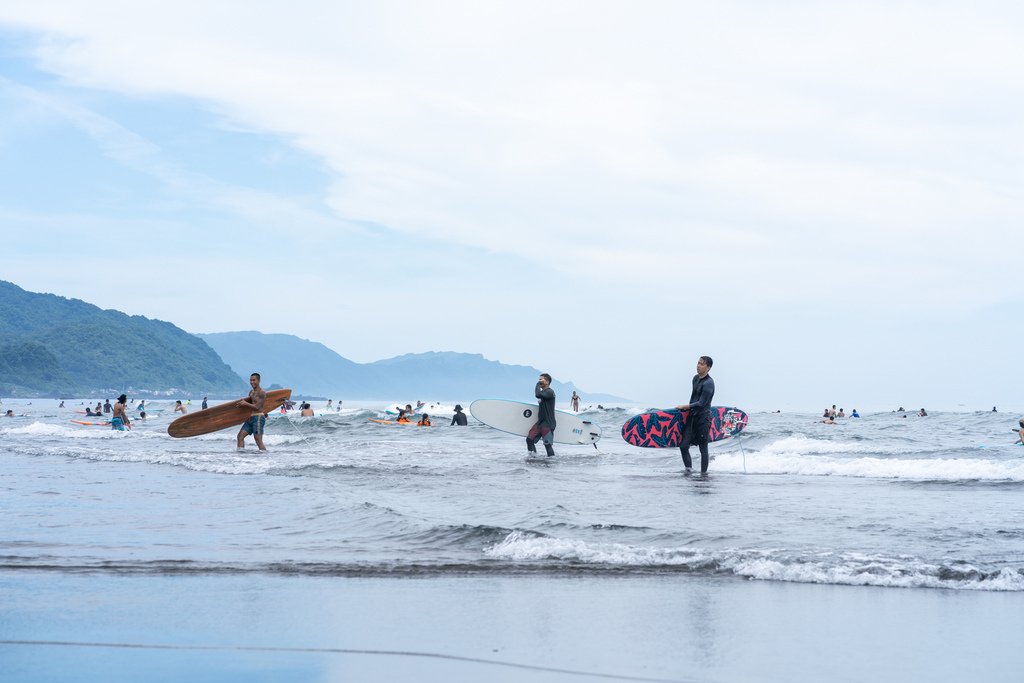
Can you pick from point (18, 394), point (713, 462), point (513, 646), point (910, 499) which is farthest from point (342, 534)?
point (18, 394)

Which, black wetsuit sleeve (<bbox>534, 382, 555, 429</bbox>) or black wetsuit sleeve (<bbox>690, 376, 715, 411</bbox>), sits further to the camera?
black wetsuit sleeve (<bbox>534, 382, 555, 429</bbox>)

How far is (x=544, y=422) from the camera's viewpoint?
1969 cm

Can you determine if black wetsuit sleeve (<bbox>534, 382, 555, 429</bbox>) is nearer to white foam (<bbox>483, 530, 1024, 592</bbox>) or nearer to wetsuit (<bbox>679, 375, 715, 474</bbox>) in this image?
wetsuit (<bbox>679, 375, 715, 474</bbox>)

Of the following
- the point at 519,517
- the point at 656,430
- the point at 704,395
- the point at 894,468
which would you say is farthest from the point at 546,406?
the point at 519,517

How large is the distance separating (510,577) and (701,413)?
905 cm

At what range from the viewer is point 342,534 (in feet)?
27.5

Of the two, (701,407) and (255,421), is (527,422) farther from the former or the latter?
(701,407)

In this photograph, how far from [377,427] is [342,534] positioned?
2702 cm

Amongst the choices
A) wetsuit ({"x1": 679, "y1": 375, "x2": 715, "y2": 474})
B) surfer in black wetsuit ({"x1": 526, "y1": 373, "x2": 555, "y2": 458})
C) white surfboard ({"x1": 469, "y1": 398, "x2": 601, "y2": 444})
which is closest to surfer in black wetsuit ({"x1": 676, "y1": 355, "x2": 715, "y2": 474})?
wetsuit ({"x1": 679, "y1": 375, "x2": 715, "y2": 474})

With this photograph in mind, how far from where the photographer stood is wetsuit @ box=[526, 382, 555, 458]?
19.3m

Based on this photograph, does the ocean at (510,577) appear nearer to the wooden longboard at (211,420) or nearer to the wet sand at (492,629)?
the wet sand at (492,629)

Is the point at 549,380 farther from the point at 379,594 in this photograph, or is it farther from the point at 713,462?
the point at 379,594

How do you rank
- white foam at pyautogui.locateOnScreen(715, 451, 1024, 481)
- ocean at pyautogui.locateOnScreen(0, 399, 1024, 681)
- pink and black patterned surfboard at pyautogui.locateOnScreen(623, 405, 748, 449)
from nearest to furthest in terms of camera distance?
1. ocean at pyautogui.locateOnScreen(0, 399, 1024, 681)
2. white foam at pyautogui.locateOnScreen(715, 451, 1024, 481)
3. pink and black patterned surfboard at pyautogui.locateOnScreen(623, 405, 748, 449)

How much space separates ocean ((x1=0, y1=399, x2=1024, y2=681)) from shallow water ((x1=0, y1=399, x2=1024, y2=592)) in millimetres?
48
